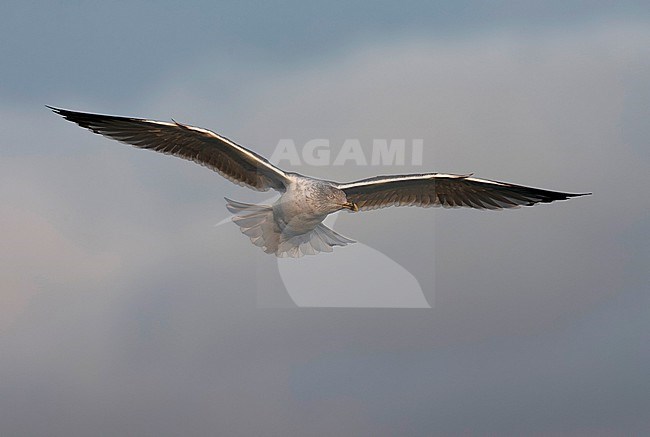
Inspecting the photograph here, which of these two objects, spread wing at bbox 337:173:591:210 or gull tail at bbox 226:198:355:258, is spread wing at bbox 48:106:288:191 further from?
spread wing at bbox 337:173:591:210

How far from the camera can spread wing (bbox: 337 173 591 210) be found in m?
7.08

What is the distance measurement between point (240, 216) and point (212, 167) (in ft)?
1.60

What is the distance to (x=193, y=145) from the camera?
729 cm

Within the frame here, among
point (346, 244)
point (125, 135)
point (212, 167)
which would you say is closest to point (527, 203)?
point (346, 244)

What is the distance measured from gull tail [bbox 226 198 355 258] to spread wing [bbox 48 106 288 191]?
23 centimetres

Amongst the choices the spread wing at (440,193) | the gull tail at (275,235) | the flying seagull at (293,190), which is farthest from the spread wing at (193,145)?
the spread wing at (440,193)

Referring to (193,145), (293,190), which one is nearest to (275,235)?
(293,190)

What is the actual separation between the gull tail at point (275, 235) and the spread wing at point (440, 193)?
0.43 meters

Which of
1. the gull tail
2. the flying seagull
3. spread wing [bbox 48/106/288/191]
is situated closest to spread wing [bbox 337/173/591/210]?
the flying seagull

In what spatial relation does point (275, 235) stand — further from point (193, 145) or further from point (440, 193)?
point (440, 193)

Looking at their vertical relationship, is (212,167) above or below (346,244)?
Result: above

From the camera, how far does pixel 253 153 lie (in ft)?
23.2

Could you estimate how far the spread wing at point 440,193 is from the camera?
7078 millimetres

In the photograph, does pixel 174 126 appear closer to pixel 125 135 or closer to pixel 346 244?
pixel 125 135
